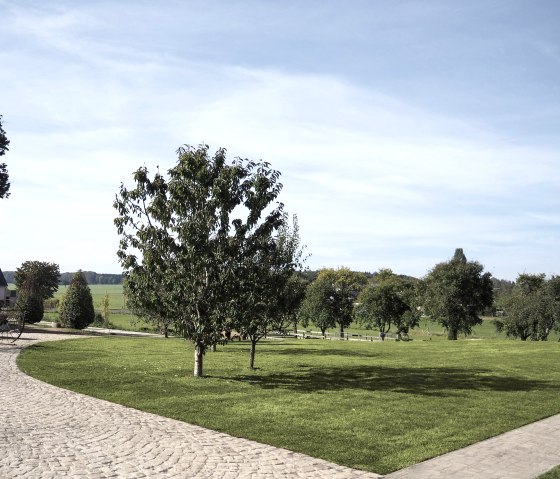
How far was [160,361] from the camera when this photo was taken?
982 inches

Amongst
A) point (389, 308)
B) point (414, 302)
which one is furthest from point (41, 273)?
point (414, 302)

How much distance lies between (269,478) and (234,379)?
10868 mm

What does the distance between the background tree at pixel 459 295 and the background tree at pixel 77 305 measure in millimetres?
35018

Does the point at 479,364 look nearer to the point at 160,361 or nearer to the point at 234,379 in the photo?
the point at 234,379

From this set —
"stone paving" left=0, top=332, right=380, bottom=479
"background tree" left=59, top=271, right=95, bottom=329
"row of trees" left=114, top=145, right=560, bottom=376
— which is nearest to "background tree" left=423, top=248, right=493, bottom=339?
"background tree" left=59, top=271, right=95, bottom=329

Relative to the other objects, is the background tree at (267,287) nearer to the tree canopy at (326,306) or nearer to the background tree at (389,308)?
the tree canopy at (326,306)

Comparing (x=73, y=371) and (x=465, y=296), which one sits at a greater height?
(x=465, y=296)

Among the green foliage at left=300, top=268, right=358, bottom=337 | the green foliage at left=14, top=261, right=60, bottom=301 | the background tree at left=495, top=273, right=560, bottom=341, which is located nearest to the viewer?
the background tree at left=495, top=273, right=560, bottom=341

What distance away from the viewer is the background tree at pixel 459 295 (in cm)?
5709

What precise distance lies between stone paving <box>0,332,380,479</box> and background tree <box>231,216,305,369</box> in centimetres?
609

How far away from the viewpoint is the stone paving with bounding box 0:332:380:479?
8875 millimetres

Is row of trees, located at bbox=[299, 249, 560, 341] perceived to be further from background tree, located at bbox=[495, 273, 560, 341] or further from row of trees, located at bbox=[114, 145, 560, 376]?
row of trees, located at bbox=[114, 145, 560, 376]

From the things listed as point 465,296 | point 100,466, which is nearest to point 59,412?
point 100,466

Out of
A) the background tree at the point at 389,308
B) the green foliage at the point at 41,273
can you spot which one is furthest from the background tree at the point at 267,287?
the green foliage at the point at 41,273
